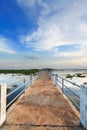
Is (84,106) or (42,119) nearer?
(84,106)

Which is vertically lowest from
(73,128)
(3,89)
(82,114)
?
(73,128)

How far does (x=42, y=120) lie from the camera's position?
198 inches

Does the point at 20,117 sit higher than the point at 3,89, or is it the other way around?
the point at 3,89

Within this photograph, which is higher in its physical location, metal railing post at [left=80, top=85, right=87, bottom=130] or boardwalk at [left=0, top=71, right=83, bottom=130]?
metal railing post at [left=80, top=85, right=87, bottom=130]

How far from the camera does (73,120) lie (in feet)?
16.8

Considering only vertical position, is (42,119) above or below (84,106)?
below

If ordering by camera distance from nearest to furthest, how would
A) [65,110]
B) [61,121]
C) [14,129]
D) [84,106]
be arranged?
[14,129], [84,106], [61,121], [65,110]

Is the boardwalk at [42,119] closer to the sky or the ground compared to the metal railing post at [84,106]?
closer to the ground

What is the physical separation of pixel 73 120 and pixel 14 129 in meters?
1.78

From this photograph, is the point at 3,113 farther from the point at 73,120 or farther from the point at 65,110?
the point at 65,110

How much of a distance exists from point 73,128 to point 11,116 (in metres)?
1.92

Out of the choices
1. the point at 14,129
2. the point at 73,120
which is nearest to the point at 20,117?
the point at 14,129

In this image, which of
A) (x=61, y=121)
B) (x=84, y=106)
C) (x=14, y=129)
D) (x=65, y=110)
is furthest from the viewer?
(x=65, y=110)

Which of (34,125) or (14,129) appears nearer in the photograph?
(14,129)
